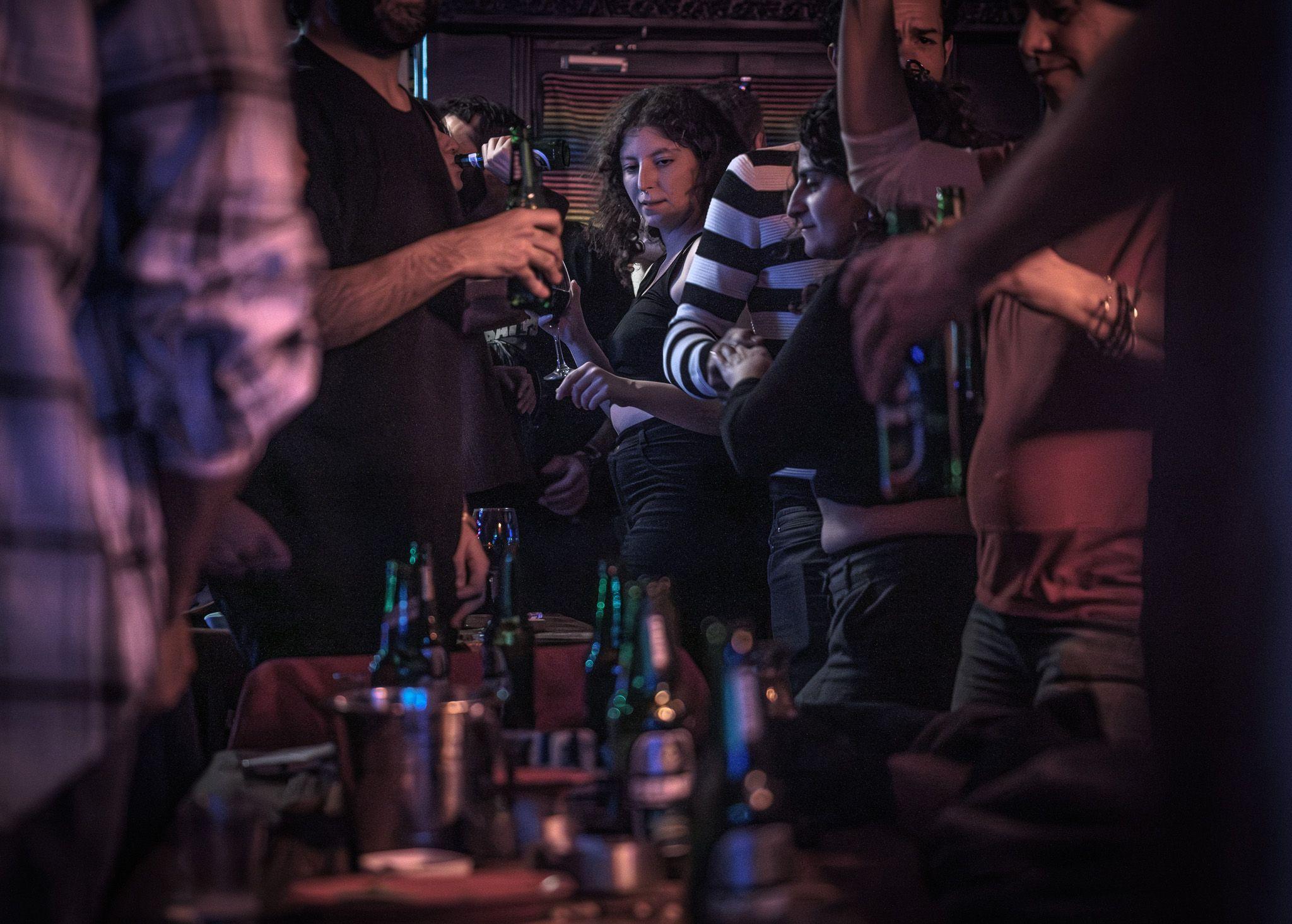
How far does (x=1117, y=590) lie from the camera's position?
1448mm

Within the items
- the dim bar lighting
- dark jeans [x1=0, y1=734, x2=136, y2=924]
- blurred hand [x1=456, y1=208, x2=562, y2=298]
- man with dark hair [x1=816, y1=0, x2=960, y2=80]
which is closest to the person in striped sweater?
blurred hand [x1=456, y1=208, x2=562, y2=298]

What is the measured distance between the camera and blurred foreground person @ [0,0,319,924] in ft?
2.57

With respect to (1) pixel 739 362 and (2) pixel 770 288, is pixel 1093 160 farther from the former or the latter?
(2) pixel 770 288

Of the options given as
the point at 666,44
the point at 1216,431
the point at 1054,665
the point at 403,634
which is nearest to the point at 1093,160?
the point at 1216,431

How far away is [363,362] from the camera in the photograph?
6.12 ft

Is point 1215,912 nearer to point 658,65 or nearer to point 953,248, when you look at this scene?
point 953,248

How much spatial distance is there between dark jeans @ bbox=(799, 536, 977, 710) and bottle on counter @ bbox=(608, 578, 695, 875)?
0.62 meters

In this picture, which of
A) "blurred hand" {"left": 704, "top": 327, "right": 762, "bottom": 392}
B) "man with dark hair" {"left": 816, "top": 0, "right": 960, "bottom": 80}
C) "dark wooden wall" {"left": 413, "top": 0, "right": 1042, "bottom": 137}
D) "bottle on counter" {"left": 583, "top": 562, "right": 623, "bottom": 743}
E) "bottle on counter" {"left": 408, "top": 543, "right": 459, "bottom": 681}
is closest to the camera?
"bottle on counter" {"left": 408, "top": 543, "right": 459, "bottom": 681}

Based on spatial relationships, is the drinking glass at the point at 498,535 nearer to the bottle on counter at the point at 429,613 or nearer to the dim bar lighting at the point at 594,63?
the bottle on counter at the point at 429,613

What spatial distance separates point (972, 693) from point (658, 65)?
476cm

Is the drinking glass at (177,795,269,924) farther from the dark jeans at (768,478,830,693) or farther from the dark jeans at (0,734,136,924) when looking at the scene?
the dark jeans at (768,478,830,693)

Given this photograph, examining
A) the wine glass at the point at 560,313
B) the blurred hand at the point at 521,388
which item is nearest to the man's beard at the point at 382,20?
the wine glass at the point at 560,313

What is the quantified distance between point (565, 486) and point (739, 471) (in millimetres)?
1537

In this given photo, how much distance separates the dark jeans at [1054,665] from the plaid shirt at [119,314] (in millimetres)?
902
